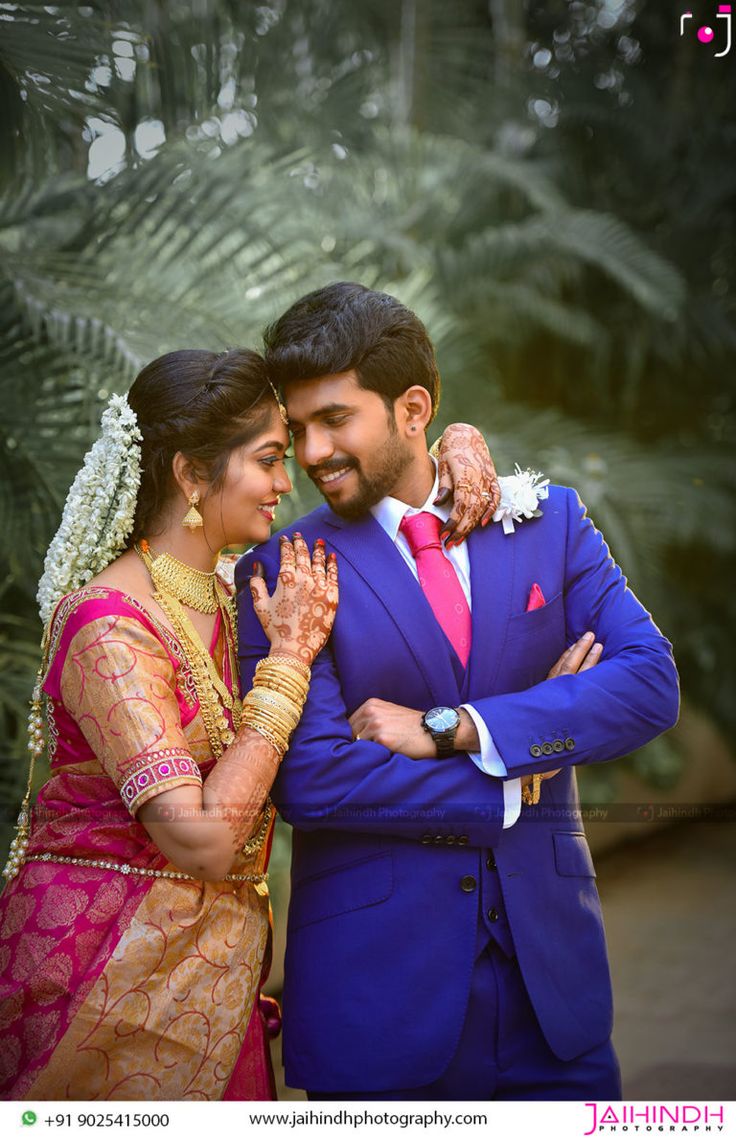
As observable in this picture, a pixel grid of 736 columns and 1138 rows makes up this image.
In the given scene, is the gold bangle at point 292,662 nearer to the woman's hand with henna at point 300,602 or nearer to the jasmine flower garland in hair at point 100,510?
the woman's hand with henna at point 300,602

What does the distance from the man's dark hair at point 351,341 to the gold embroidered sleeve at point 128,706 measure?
53cm

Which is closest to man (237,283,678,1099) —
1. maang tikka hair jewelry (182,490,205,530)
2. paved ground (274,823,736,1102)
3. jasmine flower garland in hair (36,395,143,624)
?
maang tikka hair jewelry (182,490,205,530)

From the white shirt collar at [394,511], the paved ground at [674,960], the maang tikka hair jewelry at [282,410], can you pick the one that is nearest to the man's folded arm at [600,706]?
the white shirt collar at [394,511]

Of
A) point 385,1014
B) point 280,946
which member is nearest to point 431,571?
point 385,1014

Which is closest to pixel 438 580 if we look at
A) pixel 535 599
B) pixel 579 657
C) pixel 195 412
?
pixel 535 599

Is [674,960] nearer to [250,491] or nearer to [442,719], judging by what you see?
[442,719]

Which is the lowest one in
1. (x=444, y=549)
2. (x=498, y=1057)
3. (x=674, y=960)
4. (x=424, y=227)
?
(x=674, y=960)

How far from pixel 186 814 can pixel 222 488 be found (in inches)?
22.3

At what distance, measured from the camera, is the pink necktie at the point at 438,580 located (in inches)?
75.6

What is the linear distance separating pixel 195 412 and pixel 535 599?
2.20ft

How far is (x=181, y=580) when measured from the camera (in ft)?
6.29
